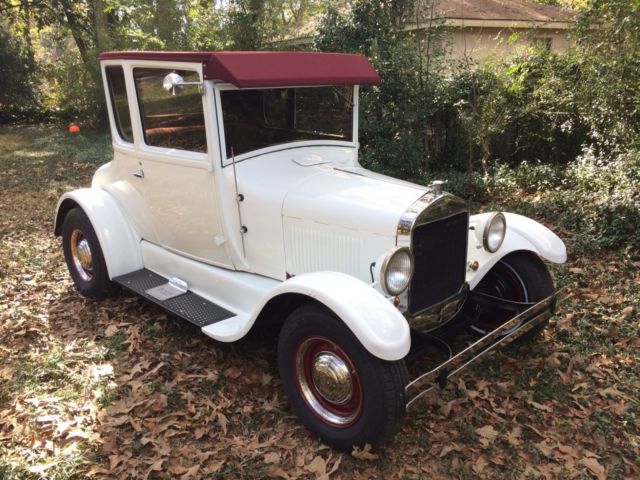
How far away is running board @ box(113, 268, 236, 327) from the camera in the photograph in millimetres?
3531

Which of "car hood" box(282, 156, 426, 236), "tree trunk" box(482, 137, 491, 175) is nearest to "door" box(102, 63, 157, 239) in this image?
"car hood" box(282, 156, 426, 236)

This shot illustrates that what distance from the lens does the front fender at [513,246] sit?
3.46m

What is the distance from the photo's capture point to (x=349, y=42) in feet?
25.7

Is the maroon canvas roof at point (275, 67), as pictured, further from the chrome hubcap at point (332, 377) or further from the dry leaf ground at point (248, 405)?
the dry leaf ground at point (248, 405)

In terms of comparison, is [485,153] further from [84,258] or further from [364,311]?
[364,311]

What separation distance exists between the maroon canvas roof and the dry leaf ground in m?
1.97

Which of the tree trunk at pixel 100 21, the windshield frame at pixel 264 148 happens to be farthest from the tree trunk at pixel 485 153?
the tree trunk at pixel 100 21

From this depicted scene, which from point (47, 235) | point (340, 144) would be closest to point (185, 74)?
point (340, 144)

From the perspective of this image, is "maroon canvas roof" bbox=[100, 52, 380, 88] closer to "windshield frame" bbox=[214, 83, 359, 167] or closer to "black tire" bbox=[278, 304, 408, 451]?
"windshield frame" bbox=[214, 83, 359, 167]

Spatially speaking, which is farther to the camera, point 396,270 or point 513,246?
point 513,246

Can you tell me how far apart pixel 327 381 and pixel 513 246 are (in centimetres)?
171

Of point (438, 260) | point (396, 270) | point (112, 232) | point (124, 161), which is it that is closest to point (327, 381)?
point (396, 270)

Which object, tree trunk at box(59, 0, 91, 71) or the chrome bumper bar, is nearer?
the chrome bumper bar

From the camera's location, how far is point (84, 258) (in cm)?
470
